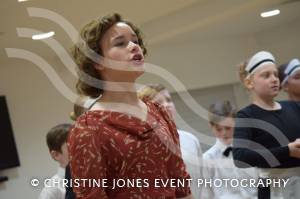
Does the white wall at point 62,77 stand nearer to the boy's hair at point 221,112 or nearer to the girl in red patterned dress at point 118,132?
the boy's hair at point 221,112

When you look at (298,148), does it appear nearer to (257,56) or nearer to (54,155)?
(257,56)

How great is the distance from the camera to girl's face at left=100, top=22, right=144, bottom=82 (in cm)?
99

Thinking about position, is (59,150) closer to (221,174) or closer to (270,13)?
(221,174)

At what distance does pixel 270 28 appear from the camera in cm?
532

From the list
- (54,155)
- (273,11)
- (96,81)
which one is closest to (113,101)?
(96,81)

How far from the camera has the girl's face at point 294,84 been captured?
1763mm

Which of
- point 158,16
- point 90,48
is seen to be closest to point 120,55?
point 90,48

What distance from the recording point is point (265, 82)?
1.52 metres

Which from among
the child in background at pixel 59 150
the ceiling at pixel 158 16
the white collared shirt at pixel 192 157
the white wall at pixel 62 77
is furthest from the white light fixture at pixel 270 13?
the child in background at pixel 59 150

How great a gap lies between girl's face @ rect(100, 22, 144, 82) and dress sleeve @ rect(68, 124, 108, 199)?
156 mm

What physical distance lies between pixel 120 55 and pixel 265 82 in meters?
0.71

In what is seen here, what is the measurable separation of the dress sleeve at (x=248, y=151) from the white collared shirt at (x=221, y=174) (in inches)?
17.7

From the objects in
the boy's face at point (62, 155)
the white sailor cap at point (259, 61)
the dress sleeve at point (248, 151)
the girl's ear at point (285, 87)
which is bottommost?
the dress sleeve at point (248, 151)

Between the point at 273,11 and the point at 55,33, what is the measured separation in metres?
2.20
